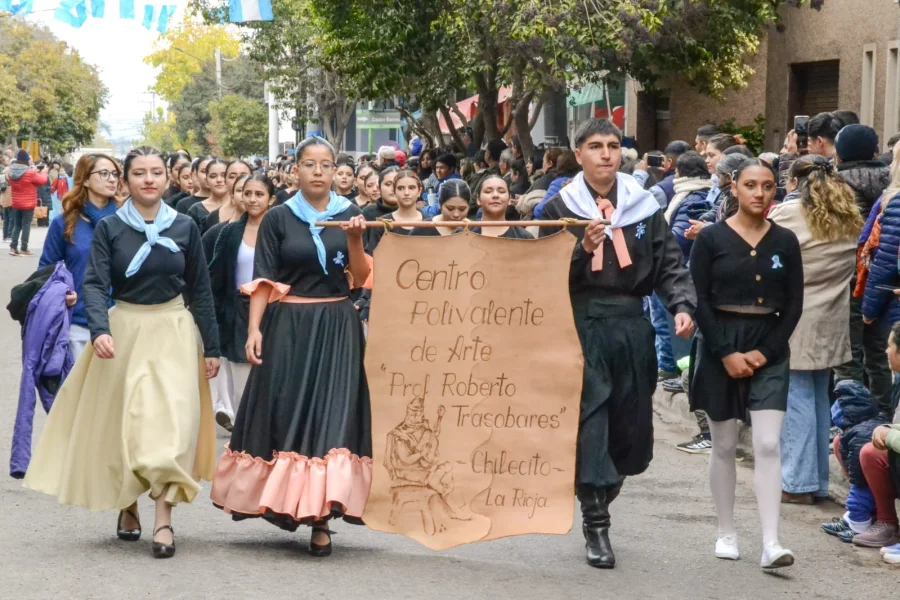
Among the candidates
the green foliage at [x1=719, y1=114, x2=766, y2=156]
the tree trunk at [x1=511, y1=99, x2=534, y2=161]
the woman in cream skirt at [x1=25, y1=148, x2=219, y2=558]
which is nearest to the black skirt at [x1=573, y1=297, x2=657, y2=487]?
the woman in cream skirt at [x1=25, y1=148, x2=219, y2=558]

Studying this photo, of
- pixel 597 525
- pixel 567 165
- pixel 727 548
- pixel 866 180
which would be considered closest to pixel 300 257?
pixel 597 525

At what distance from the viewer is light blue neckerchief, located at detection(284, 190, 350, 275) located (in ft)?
22.6

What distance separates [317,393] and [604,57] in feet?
40.5

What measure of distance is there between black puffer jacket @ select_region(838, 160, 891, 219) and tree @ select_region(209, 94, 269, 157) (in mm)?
62945

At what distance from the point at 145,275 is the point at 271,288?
611 millimetres

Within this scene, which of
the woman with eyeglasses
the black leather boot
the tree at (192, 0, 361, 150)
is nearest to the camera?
the black leather boot

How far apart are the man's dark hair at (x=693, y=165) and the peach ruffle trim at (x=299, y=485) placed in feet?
17.7

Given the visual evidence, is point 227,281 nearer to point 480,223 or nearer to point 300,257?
point 300,257

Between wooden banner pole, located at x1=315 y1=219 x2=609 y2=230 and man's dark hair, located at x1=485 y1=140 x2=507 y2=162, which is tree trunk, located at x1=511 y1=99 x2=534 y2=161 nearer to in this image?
man's dark hair, located at x1=485 y1=140 x2=507 y2=162

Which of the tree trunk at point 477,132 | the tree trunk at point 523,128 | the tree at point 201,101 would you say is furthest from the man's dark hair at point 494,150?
the tree at point 201,101

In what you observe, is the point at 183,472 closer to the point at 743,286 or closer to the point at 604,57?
the point at 743,286

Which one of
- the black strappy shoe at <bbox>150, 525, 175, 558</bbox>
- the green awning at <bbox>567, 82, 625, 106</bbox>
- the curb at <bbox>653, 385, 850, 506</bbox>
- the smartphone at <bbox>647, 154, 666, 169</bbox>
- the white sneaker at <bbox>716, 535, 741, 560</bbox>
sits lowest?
the curb at <bbox>653, 385, 850, 506</bbox>

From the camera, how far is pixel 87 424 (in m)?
6.91

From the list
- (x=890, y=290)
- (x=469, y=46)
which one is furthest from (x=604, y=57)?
(x=890, y=290)
